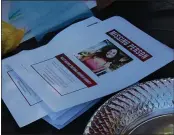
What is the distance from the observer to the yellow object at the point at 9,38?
0.63 meters

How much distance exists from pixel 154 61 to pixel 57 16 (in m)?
0.28

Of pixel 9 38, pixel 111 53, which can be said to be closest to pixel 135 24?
pixel 111 53

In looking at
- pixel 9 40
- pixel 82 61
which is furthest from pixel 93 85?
pixel 9 40

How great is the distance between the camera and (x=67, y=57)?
0.60 m

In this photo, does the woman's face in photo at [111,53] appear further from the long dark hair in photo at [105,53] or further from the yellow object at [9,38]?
the yellow object at [9,38]

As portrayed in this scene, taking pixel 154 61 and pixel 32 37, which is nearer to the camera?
pixel 154 61

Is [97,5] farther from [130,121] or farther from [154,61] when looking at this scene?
[130,121]

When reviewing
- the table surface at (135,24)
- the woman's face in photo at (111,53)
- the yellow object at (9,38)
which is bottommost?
the table surface at (135,24)

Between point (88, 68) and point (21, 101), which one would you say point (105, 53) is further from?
point (21, 101)

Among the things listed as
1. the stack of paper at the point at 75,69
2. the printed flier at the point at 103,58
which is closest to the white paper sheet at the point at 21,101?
the stack of paper at the point at 75,69

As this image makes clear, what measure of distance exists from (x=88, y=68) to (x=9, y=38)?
0.58 ft

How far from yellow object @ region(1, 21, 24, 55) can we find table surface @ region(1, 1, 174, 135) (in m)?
0.01

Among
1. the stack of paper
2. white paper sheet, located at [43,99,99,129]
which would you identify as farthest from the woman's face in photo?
white paper sheet, located at [43,99,99,129]

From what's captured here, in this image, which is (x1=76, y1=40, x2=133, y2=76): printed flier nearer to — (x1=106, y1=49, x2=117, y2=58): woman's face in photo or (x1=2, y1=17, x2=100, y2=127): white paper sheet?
(x1=106, y1=49, x2=117, y2=58): woman's face in photo
